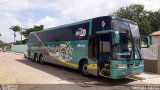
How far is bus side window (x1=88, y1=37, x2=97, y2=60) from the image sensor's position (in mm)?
12797

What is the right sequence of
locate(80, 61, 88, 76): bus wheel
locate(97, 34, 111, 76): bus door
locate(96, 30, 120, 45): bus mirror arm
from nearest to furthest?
locate(96, 30, 120, 45): bus mirror arm
locate(97, 34, 111, 76): bus door
locate(80, 61, 88, 76): bus wheel

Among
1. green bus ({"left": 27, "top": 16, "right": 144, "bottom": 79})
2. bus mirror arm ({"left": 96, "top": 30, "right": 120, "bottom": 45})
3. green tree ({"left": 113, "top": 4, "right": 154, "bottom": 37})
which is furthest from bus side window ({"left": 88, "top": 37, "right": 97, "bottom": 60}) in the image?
green tree ({"left": 113, "top": 4, "right": 154, "bottom": 37})

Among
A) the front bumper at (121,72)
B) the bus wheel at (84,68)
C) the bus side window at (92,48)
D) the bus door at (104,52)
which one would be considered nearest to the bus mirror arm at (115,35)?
the bus door at (104,52)

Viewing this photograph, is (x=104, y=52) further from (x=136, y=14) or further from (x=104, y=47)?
(x=136, y=14)

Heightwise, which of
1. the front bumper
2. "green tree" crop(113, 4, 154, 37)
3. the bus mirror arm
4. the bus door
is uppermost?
"green tree" crop(113, 4, 154, 37)

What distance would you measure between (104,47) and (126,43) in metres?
1.39

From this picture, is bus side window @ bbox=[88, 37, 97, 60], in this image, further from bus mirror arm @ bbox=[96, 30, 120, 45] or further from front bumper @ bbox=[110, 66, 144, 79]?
front bumper @ bbox=[110, 66, 144, 79]

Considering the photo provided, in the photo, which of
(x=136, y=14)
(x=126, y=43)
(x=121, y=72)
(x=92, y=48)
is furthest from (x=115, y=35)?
(x=136, y=14)

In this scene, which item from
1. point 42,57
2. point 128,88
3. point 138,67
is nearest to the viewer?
point 128,88

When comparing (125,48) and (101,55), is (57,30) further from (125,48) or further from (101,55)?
(125,48)

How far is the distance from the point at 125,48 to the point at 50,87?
4046 mm

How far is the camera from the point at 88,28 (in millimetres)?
13586

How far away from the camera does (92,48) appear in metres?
13.0

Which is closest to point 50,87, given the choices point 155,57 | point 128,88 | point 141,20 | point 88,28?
point 128,88
